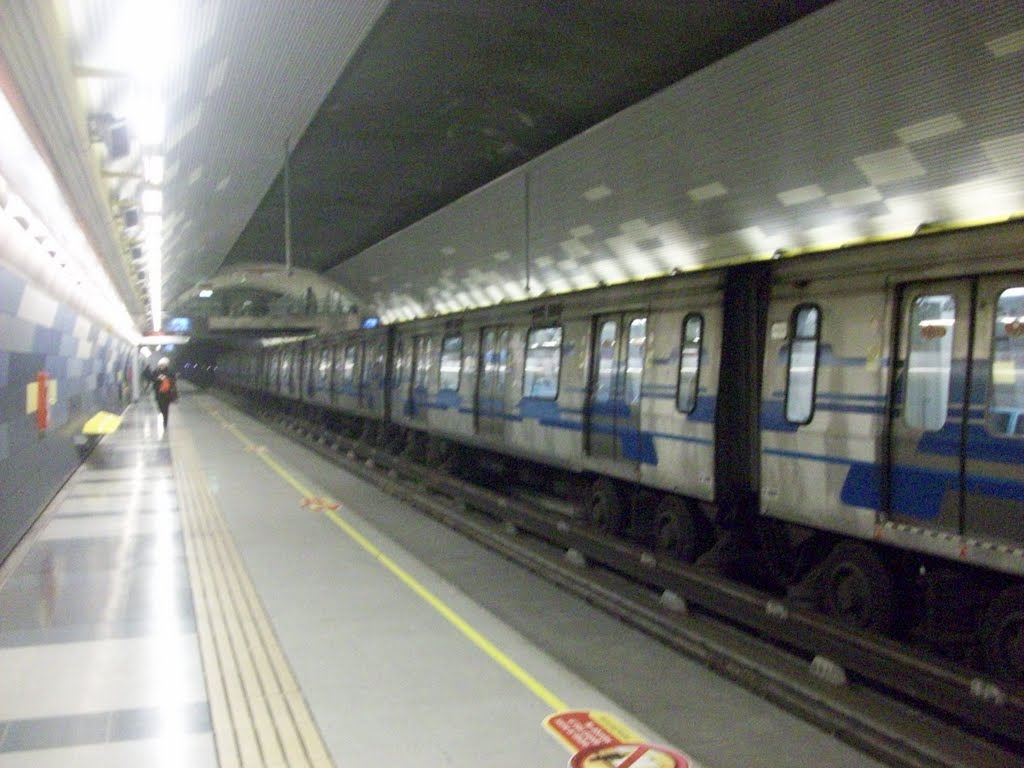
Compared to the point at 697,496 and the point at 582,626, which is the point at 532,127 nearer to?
the point at 697,496

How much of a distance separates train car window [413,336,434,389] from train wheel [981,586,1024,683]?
11370 mm

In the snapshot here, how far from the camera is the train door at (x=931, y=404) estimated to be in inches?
228

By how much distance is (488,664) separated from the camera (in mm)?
5539

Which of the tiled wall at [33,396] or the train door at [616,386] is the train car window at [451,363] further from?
the tiled wall at [33,396]

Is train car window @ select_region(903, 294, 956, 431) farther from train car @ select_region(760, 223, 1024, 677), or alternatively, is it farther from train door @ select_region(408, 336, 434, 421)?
train door @ select_region(408, 336, 434, 421)

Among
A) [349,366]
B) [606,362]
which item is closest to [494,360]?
[606,362]

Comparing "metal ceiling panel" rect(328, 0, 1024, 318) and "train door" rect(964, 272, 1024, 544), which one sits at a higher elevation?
"metal ceiling panel" rect(328, 0, 1024, 318)

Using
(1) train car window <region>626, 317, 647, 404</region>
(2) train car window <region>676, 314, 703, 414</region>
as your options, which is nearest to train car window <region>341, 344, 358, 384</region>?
(1) train car window <region>626, 317, 647, 404</region>

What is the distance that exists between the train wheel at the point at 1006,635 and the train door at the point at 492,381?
7772 millimetres

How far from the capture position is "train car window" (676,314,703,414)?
27.6 ft

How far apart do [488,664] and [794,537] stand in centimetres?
353

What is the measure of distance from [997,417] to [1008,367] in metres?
0.30

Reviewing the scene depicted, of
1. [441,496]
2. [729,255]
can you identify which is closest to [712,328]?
[441,496]

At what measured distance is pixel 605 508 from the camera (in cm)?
1038
